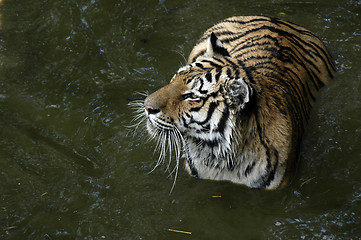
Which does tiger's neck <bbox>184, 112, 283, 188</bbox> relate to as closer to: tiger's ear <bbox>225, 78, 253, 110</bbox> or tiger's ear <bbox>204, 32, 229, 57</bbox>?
tiger's ear <bbox>225, 78, 253, 110</bbox>

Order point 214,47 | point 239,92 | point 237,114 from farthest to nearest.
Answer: point 214,47
point 237,114
point 239,92

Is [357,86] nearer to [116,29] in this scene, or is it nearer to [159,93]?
[159,93]

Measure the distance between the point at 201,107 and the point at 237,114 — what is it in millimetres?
254

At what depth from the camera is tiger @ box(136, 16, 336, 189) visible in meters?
3.00

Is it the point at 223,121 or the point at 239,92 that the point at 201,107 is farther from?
the point at 239,92

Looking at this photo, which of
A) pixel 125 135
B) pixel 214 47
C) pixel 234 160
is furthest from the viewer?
pixel 125 135

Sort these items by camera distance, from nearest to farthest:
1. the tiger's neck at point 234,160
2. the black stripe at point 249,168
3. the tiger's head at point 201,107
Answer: the tiger's head at point 201,107, the tiger's neck at point 234,160, the black stripe at point 249,168

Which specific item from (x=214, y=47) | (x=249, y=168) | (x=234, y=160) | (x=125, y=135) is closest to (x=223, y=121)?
(x=234, y=160)

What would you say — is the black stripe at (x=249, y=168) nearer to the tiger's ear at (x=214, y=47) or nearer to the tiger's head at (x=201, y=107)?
the tiger's head at (x=201, y=107)

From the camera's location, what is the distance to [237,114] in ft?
9.75

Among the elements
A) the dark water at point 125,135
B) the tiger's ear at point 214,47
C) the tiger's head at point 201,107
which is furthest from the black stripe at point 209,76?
the dark water at point 125,135

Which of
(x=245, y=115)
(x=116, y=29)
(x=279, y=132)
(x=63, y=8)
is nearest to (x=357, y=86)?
(x=279, y=132)

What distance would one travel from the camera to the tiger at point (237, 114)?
3004mm

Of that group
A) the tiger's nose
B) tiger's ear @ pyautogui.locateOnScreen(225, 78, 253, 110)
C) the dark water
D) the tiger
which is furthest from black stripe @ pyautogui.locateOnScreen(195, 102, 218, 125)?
the dark water
